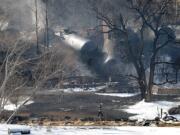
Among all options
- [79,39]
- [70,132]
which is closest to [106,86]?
[79,39]

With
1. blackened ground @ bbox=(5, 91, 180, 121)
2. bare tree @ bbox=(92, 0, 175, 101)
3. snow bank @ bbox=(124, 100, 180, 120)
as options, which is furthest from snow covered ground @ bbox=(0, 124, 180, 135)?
bare tree @ bbox=(92, 0, 175, 101)

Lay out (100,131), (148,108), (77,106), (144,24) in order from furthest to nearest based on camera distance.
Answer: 1. (144,24)
2. (77,106)
3. (148,108)
4. (100,131)

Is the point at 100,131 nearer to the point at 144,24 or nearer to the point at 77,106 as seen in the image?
the point at 77,106

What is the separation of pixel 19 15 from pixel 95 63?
12546mm

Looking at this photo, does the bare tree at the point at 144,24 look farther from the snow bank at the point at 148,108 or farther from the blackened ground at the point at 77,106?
the blackened ground at the point at 77,106

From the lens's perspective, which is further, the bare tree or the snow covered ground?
the bare tree

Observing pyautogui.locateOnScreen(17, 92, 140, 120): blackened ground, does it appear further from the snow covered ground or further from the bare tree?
the snow covered ground

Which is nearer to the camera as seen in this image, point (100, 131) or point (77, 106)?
point (100, 131)

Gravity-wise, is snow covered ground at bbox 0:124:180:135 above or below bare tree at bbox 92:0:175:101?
below

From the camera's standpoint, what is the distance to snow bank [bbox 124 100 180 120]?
85.2 ft

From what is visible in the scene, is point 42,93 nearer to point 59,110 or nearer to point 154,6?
point 59,110

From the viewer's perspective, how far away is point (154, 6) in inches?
1313

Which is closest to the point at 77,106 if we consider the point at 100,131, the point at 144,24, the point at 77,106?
the point at 77,106

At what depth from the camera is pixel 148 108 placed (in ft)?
93.4
